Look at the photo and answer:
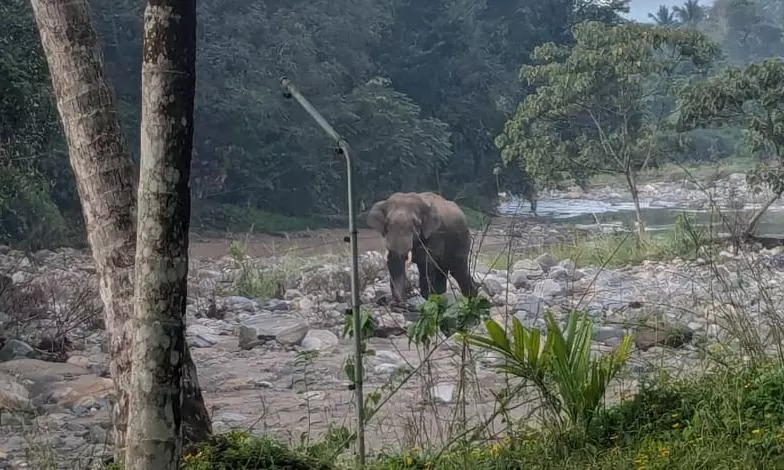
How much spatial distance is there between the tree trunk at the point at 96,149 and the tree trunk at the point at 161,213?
0.61 metres

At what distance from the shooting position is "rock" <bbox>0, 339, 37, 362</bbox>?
5.72m

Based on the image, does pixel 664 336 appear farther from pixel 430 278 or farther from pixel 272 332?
pixel 430 278

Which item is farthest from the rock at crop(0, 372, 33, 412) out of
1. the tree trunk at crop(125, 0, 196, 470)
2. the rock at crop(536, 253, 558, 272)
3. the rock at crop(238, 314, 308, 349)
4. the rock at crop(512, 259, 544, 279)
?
the rock at crop(536, 253, 558, 272)

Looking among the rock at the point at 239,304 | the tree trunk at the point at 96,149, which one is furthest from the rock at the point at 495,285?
the tree trunk at the point at 96,149

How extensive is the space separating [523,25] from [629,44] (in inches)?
199

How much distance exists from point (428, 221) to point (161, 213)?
6.52m

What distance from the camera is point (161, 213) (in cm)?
158

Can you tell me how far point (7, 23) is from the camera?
6809 millimetres

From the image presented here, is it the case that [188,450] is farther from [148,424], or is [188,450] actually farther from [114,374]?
[148,424]

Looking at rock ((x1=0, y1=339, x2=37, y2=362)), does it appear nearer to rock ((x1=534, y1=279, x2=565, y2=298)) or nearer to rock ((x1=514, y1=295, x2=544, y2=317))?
rock ((x1=514, y1=295, x2=544, y2=317))

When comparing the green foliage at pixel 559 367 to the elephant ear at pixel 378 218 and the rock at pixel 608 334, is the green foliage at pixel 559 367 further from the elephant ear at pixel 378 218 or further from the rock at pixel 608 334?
the elephant ear at pixel 378 218

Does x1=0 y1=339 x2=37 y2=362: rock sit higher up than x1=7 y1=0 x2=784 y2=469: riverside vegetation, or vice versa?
x1=7 y1=0 x2=784 y2=469: riverside vegetation

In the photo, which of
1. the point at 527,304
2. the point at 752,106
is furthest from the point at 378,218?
the point at 752,106

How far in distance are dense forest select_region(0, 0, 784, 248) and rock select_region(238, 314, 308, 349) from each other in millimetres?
2931
